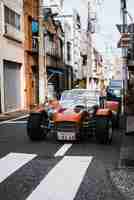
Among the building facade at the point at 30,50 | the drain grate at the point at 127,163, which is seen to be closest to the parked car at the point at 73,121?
the drain grate at the point at 127,163

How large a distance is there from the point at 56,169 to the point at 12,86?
16.4 metres

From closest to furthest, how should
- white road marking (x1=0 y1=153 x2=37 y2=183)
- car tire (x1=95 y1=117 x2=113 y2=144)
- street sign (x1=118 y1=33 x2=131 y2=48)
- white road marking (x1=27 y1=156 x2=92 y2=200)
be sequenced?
white road marking (x1=27 y1=156 x2=92 y2=200)
white road marking (x1=0 y1=153 x2=37 y2=183)
car tire (x1=95 y1=117 x2=113 y2=144)
street sign (x1=118 y1=33 x2=131 y2=48)

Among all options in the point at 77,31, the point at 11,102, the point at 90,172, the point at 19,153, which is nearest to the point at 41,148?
the point at 19,153

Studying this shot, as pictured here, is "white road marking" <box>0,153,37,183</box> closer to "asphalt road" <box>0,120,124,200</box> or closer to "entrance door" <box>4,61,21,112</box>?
"asphalt road" <box>0,120,124,200</box>

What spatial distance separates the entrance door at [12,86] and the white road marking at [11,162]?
43.7 ft

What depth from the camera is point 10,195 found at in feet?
17.8

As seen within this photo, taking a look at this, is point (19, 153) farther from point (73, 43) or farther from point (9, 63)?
point (73, 43)

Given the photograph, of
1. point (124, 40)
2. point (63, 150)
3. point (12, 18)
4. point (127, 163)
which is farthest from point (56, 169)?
point (12, 18)

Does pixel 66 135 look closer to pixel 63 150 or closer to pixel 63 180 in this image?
pixel 63 150

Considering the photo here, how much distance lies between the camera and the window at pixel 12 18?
875 inches

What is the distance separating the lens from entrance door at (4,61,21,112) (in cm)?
2178

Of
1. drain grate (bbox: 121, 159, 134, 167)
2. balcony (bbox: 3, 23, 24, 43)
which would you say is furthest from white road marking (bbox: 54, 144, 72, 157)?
balcony (bbox: 3, 23, 24, 43)

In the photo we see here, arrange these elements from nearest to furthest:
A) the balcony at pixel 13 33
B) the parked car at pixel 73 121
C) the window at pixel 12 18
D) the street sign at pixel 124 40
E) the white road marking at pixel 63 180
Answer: the white road marking at pixel 63 180 < the parked car at pixel 73 121 < the street sign at pixel 124 40 < the balcony at pixel 13 33 < the window at pixel 12 18

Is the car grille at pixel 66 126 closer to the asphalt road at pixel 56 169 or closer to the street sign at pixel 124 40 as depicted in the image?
the asphalt road at pixel 56 169
